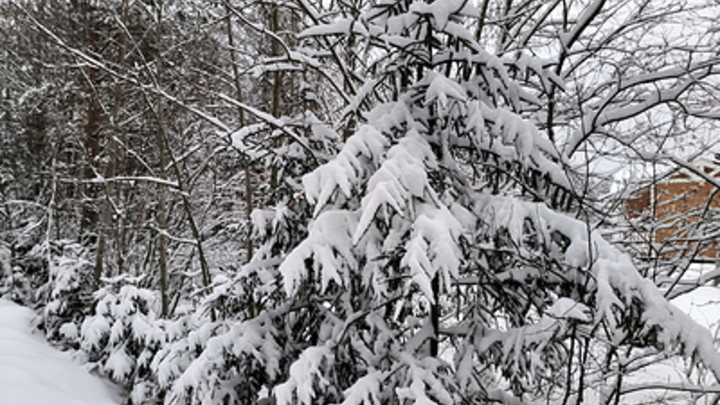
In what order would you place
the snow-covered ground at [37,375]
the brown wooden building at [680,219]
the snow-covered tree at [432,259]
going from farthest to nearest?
the snow-covered ground at [37,375] → the brown wooden building at [680,219] → the snow-covered tree at [432,259]

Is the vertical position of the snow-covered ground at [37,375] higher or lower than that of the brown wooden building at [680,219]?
lower

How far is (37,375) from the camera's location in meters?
5.39

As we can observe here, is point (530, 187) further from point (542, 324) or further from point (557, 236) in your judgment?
point (542, 324)

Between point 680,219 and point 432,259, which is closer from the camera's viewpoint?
point 432,259

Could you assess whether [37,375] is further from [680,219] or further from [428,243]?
[680,219]

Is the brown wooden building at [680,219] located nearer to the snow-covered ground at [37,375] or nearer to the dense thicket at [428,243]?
the dense thicket at [428,243]

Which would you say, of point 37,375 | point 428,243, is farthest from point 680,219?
point 37,375

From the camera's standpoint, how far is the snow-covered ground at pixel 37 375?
4.73 metres

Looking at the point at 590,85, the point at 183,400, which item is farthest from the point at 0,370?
the point at 590,85

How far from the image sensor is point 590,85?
15.7 ft

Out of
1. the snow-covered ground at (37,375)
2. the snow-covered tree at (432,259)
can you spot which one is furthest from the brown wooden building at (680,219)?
the snow-covered ground at (37,375)

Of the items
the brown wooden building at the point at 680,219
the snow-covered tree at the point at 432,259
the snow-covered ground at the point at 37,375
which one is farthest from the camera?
the snow-covered ground at the point at 37,375

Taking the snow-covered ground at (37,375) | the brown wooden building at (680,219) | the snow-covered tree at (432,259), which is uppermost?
the brown wooden building at (680,219)

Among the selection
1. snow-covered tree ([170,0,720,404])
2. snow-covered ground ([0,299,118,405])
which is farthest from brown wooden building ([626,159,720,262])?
snow-covered ground ([0,299,118,405])
